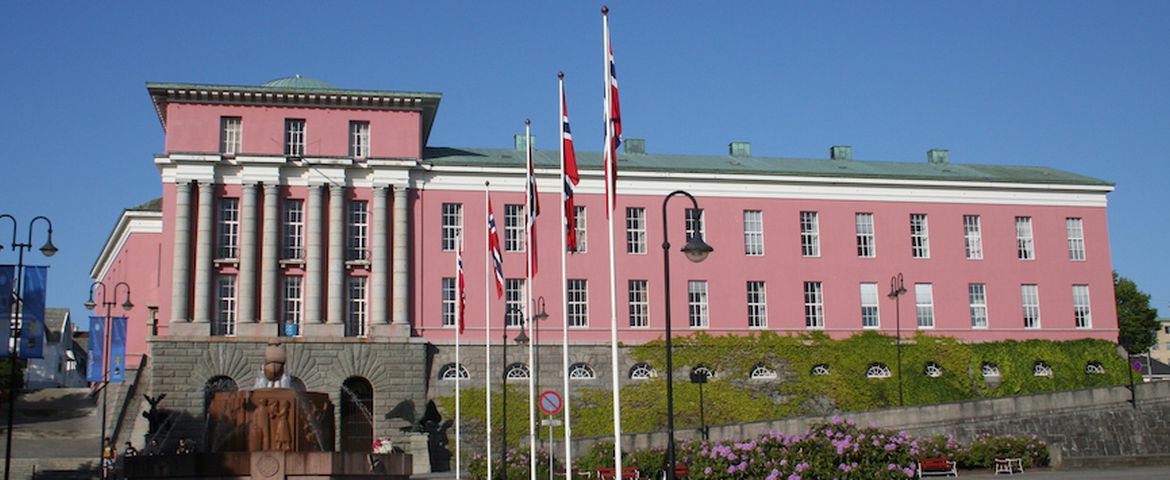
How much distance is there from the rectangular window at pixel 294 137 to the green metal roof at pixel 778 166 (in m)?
5.74

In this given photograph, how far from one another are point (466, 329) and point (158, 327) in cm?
1325

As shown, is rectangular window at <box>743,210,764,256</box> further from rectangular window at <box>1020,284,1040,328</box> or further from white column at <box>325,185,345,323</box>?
white column at <box>325,185,345,323</box>

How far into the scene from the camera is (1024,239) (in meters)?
63.1

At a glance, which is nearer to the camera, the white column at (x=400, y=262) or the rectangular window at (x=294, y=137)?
the white column at (x=400, y=262)

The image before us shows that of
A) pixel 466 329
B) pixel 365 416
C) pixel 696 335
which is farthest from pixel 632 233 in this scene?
pixel 365 416

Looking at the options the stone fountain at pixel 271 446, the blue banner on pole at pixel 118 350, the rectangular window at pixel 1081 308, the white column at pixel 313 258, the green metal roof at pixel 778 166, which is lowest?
the stone fountain at pixel 271 446

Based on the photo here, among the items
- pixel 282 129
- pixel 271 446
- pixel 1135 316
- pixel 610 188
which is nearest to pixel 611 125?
pixel 610 188

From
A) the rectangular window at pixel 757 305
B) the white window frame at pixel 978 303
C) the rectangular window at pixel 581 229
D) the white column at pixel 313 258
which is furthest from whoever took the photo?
the white window frame at pixel 978 303

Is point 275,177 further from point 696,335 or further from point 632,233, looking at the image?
point 696,335

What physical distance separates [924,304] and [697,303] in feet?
39.1

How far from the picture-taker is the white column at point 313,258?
2092 inches

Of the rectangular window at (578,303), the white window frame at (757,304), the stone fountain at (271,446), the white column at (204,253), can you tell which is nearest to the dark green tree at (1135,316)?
→ the white window frame at (757,304)

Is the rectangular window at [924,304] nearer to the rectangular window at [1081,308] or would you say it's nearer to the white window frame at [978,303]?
the white window frame at [978,303]

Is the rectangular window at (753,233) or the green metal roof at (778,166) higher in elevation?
the green metal roof at (778,166)
